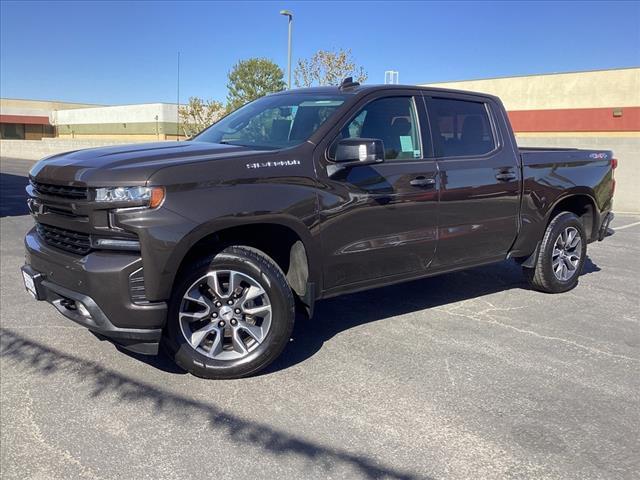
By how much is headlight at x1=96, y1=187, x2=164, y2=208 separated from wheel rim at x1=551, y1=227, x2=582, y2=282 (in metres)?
4.16

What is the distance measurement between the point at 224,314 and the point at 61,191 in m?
1.30

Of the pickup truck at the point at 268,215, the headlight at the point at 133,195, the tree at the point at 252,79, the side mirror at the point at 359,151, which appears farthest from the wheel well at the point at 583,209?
the tree at the point at 252,79

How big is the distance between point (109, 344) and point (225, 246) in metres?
1.41

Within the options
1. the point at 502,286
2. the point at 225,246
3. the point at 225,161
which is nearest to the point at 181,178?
the point at 225,161

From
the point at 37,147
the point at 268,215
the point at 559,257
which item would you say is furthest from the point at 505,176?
the point at 37,147

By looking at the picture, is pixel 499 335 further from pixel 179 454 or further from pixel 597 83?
pixel 597 83

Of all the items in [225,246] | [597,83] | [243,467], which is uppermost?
[597,83]

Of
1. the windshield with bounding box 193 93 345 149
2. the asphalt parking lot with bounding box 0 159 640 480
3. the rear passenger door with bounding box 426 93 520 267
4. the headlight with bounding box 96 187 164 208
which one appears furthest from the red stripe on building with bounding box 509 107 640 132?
the headlight with bounding box 96 187 164 208

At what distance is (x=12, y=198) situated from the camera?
1436cm

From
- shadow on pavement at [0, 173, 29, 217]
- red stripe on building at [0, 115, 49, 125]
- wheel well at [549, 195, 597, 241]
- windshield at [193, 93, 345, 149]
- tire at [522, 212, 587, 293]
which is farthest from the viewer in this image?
red stripe on building at [0, 115, 49, 125]

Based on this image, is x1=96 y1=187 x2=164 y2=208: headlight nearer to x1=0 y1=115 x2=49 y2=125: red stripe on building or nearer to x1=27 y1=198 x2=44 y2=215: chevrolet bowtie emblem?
x1=27 y1=198 x2=44 y2=215: chevrolet bowtie emblem

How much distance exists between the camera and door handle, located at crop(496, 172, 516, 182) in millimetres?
5038

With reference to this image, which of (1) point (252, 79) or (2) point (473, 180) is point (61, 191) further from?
(1) point (252, 79)

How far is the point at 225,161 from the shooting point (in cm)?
354
